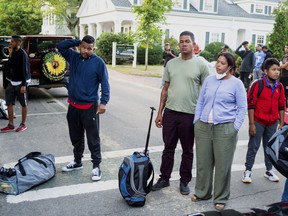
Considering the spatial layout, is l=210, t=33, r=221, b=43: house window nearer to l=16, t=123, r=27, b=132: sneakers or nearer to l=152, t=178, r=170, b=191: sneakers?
l=16, t=123, r=27, b=132: sneakers

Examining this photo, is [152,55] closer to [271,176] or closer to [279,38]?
[279,38]

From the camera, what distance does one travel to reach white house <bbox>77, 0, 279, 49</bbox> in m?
34.6

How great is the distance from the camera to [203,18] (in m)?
36.9

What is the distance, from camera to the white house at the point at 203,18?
34562 mm

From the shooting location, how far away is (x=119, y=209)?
14.0 feet

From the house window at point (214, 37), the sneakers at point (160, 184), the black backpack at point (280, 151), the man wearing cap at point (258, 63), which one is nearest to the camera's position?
the black backpack at point (280, 151)

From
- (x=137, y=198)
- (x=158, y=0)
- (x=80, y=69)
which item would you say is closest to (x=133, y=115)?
(x=80, y=69)

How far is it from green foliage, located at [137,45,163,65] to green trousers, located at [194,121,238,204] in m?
25.1

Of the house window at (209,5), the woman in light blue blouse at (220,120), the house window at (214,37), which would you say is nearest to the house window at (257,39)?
the house window at (214,37)

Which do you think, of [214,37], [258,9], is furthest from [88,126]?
[258,9]

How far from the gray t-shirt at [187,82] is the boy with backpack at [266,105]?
97cm

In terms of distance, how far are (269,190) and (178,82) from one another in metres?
1.97

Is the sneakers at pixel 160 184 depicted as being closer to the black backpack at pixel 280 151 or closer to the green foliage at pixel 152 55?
the black backpack at pixel 280 151

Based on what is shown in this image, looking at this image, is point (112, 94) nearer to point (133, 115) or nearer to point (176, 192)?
point (133, 115)
